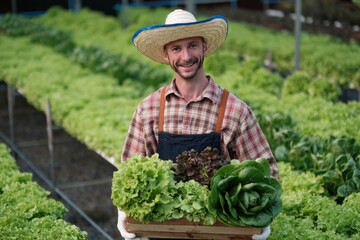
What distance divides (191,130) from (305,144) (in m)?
2.77

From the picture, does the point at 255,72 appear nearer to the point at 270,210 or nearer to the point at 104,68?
the point at 104,68

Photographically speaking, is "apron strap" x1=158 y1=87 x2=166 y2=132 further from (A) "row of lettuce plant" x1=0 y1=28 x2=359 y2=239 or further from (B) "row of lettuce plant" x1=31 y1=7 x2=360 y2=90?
(B) "row of lettuce plant" x1=31 y1=7 x2=360 y2=90

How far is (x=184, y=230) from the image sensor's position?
11.2ft

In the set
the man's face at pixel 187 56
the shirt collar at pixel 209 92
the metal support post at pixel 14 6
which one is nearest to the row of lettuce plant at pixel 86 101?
the shirt collar at pixel 209 92

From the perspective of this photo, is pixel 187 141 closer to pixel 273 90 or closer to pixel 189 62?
pixel 189 62

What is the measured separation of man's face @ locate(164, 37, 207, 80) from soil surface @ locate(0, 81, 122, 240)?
4.16m

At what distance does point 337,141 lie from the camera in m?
6.17

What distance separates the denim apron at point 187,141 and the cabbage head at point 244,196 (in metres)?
0.51

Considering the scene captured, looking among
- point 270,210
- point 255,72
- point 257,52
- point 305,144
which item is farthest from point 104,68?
point 270,210

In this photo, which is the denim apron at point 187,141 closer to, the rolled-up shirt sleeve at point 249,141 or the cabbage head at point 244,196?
the rolled-up shirt sleeve at point 249,141

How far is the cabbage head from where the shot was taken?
10.7ft

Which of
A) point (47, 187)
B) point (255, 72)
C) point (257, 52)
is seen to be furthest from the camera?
point (257, 52)

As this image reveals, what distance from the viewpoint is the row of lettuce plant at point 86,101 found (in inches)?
190

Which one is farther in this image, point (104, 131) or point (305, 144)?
point (104, 131)
